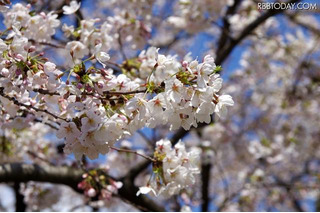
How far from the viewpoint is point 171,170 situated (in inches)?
67.5

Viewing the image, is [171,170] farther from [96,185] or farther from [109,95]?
[96,185]

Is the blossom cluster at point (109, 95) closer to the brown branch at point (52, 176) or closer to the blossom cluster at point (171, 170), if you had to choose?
the blossom cluster at point (171, 170)

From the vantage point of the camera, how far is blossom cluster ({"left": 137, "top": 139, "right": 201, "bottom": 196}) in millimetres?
1717

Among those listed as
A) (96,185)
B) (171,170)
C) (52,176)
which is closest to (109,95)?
(171,170)

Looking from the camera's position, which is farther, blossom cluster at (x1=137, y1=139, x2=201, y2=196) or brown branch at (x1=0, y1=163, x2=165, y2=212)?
brown branch at (x1=0, y1=163, x2=165, y2=212)

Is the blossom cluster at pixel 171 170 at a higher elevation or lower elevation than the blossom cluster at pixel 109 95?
lower

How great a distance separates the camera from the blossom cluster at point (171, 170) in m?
1.72

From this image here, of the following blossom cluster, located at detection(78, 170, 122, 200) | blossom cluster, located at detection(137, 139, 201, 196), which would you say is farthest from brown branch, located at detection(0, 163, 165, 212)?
blossom cluster, located at detection(137, 139, 201, 196)

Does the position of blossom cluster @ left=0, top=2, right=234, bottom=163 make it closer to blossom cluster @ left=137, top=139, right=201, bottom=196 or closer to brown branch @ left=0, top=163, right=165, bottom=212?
blossom cluster @ left=137, top=139, right=201, bottom=196

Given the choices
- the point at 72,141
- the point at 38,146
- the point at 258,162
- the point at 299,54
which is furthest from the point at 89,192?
the point at 299,54

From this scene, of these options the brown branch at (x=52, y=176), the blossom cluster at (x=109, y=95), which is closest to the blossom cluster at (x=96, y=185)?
the brown branch at (x=52, y=176)

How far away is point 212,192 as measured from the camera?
8.70 metres

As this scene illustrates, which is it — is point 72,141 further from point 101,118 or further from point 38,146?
point 38,146

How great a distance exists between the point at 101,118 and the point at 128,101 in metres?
0.13
